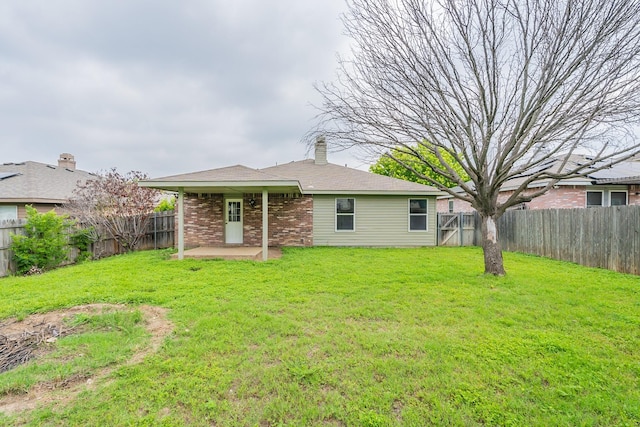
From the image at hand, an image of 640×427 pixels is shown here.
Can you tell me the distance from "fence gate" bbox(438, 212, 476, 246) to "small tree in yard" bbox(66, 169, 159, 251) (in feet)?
39.0

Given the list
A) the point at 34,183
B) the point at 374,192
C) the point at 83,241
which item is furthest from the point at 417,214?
the point at 34,183

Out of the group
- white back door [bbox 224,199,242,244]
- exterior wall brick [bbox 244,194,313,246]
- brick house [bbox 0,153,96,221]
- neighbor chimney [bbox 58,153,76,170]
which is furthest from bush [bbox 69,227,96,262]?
neighbor chimney [bbox 58,153,76,170]

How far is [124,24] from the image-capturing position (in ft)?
28.1

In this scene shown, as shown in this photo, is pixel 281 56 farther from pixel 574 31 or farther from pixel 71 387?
pixel 71 387

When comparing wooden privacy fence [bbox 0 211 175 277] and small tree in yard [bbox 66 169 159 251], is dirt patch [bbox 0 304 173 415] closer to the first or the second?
wooden privacy fence [bbox 0 211 175 277]

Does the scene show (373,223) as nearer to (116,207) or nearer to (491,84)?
(491,84)

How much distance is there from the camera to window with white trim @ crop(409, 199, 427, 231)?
12.0m

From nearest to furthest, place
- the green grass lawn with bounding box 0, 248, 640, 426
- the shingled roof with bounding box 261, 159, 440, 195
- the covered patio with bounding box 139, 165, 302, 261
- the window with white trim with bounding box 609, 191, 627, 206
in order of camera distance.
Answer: the green grass lawn with bounding box 0, 248, 640, 426, the covered patio with bounding box 139, 165, 302, 261, the shingled roof with bounding box 261, 159, 440, 195, the window with white trim with bounding box 609, 191, 627, 206

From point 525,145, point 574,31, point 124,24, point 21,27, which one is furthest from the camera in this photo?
point 124,24

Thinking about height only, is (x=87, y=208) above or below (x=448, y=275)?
above

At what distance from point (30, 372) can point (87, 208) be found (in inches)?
353

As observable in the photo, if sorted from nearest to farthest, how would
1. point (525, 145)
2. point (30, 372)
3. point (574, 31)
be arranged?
point (30, 372) < point (574, 31) < point (525, 145)

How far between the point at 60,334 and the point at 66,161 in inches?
759

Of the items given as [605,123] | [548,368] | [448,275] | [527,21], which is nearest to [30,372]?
[548,368]
